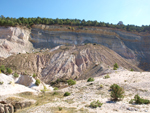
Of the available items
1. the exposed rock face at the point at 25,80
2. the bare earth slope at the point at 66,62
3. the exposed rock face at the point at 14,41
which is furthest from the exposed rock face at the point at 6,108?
the exposed rock face at the point at 14,41

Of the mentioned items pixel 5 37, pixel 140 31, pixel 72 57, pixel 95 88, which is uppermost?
pixel 140 31

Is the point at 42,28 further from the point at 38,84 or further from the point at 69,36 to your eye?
the point at 38,84

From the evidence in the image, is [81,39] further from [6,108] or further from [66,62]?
[6,108]

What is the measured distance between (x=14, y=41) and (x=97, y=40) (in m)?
26.5

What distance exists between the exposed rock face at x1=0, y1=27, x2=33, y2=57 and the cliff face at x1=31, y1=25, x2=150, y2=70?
8.38 ft

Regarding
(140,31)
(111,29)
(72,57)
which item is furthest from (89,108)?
(140,31)

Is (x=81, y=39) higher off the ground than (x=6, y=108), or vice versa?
(x=81, y=39)

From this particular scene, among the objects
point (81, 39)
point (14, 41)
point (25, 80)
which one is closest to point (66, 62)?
point (25, 80)

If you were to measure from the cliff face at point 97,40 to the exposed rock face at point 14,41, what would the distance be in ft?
8.38

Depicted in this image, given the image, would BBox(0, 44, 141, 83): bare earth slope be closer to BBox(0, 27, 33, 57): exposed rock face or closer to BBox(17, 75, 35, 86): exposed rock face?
BBox(17, 75, 35, 86): exposed rock face

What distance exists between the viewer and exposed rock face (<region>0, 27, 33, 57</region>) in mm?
35531

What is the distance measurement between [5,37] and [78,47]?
70.3ft

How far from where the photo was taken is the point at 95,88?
44.3 feet

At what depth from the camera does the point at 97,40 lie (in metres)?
46.2
